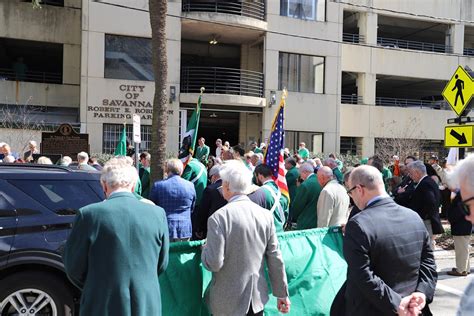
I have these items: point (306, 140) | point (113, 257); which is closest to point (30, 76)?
point (306, 140)

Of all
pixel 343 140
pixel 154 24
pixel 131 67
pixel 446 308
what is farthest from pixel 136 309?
pixel 343 140

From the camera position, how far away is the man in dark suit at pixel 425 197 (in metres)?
7.92

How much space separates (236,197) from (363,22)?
25.3 meters

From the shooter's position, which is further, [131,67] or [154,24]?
[131,67]

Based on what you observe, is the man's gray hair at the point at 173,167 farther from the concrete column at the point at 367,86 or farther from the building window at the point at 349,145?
the concrete column at the point at 367,86

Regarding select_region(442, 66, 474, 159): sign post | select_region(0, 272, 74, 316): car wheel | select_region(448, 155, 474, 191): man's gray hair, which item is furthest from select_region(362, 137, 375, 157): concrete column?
select_region(448, 155, 474, 191): man's gray hair

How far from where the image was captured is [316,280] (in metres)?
5.23

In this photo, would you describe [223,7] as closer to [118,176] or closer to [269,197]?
[269,197]

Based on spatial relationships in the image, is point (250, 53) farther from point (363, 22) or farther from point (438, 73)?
→ point (438, 73)

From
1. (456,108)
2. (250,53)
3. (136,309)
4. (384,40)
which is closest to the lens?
(136,309)

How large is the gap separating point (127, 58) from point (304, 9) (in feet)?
30.2

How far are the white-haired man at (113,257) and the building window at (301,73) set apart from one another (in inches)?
830

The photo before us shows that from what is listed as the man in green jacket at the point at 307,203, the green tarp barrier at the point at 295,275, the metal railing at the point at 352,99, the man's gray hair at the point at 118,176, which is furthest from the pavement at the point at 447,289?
the metal railing at the point at 352,99

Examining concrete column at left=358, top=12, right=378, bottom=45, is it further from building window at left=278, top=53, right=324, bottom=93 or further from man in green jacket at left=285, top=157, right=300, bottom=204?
man in green jacket at left=285, top=157, right=300, bottom=204
